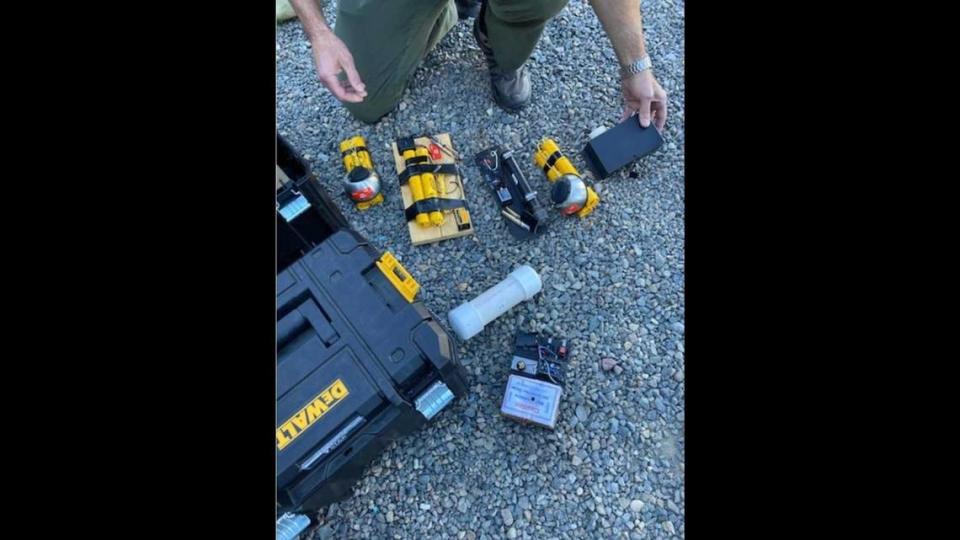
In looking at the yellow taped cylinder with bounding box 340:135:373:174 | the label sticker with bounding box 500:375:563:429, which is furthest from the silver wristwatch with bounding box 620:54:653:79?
Answer: the label sticker with bounding box 500:375:563:429

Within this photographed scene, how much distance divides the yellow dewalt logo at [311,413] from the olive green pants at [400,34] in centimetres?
156

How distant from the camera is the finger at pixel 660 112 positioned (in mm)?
2700

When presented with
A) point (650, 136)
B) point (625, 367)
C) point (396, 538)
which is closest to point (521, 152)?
point (650, 136)

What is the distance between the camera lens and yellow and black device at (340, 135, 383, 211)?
9.04 ft

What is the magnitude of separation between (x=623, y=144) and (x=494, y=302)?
3.48 ft

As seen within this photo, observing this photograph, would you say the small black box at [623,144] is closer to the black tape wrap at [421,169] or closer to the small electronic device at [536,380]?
the black tape wrap at [421,169]

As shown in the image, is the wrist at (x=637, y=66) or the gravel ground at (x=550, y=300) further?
the wrist at (x=637, y=66)

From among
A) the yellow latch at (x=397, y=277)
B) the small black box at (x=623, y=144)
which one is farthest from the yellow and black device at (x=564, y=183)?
the yellow latch at (x=397, y=277)

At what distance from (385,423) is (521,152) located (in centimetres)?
160

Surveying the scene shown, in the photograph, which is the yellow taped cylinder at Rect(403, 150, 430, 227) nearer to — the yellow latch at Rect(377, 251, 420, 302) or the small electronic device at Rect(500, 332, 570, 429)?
the yellow latch at Rect(377, 251, 420, 302)

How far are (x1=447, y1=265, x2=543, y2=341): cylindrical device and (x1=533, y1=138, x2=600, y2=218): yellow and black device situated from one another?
0.39 m

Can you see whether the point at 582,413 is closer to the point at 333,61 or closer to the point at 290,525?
the point at 290,525

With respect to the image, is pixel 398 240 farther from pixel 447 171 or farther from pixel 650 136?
pixel 650 136

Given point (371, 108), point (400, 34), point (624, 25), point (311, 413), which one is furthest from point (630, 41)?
point (311, 413)
